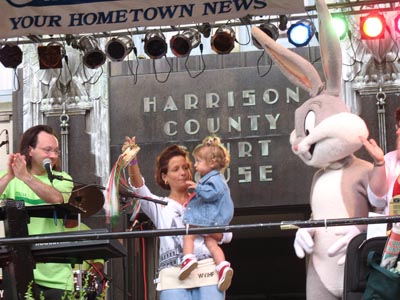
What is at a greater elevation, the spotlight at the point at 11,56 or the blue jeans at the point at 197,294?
the spotlight at the point at 11,56

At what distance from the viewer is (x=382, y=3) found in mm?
9180

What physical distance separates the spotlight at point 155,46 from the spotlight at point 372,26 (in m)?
1.75

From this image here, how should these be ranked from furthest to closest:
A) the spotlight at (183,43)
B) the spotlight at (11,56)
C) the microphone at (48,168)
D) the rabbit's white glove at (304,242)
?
the spotlight at (11,56) < the spotlight at (183,43) < the rabbit's white glove at (304,242) < the microphone at (48,168)

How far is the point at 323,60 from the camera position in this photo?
6.91 m

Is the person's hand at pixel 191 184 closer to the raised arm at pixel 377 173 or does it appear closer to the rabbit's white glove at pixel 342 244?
the rabbit's white glove at pixel 342 244

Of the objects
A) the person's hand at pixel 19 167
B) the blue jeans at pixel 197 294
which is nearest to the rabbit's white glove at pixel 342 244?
the blue jeans at pixel 197 294

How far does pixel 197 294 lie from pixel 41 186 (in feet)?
3.88

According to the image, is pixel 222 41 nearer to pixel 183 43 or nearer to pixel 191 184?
pixel 183 43

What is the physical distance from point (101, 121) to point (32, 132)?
13.4ft

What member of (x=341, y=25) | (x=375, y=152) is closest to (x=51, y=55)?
(x=341, y=25)

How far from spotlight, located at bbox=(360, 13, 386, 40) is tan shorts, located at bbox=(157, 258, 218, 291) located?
3.53 m

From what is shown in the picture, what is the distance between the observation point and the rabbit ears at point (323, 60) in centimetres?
673

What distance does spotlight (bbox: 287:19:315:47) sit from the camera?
30.2ft

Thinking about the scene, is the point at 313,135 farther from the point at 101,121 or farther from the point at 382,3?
the point at 101,121
